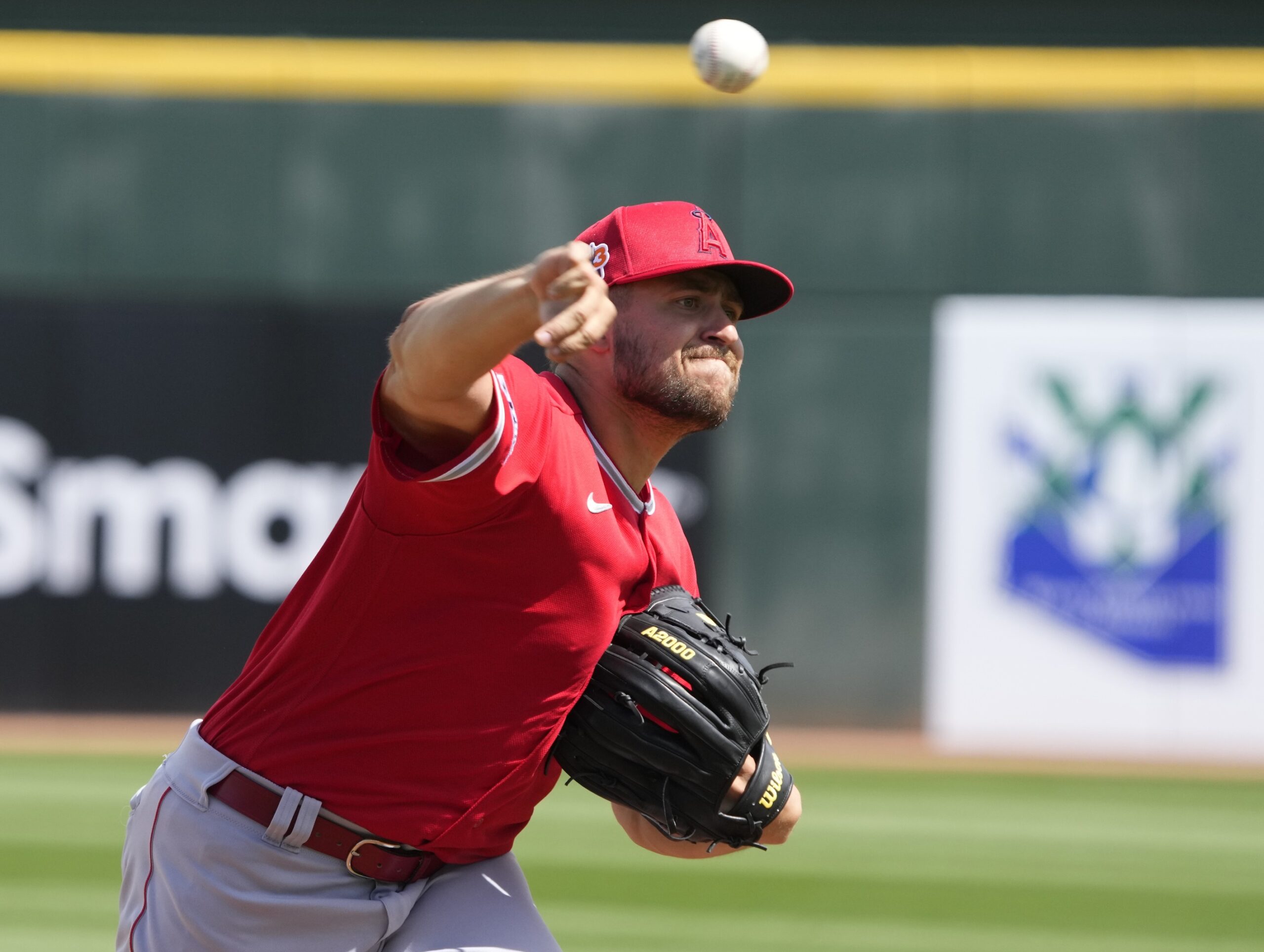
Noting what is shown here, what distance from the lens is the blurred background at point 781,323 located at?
965cm

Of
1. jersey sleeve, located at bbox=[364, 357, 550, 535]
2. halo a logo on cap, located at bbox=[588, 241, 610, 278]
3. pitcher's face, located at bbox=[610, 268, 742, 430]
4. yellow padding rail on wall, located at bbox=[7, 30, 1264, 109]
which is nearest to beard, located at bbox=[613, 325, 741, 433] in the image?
pitcher's face, located at bbox=[610, 268, 742, 430]

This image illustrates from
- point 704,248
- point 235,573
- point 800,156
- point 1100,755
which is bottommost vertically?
point 1100,755

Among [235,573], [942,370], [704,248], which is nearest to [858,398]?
[942,370]

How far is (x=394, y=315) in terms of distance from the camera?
10352 millimetres

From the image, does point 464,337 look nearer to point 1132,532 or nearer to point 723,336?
point 723,336

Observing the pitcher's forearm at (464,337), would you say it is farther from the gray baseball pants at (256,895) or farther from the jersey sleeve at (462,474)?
the gray baseball pants at (256,895)

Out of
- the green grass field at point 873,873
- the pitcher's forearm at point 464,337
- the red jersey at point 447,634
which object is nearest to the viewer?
the pitcher's forearm at point 464,337

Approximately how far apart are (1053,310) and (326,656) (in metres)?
8.20

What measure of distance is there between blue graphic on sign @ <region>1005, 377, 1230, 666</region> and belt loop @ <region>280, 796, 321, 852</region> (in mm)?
7729

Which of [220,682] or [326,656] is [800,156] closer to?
[220,682]

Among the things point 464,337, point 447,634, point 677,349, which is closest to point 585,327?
point 464,337

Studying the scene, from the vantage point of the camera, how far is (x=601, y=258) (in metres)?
2.76

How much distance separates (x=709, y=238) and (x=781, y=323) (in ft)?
24.5

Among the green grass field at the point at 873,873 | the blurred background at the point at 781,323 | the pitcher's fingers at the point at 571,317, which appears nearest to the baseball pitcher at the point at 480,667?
the pitcher's fingers at the point at 571,317
